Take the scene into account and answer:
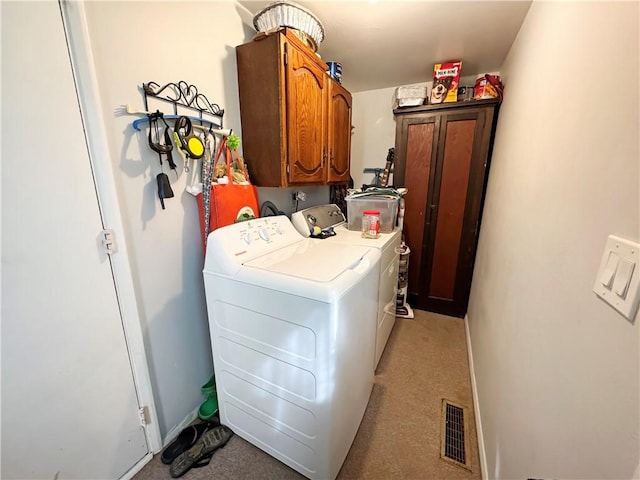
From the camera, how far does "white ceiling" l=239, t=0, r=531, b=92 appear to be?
1492 millimetres

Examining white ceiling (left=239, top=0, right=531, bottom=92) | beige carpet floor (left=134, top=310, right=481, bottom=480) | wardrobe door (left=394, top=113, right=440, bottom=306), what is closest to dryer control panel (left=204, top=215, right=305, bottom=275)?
beige carpet floor (left=134, top=310, right=481, bottom=480)

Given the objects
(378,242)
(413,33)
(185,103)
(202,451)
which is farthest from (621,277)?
(413,33)

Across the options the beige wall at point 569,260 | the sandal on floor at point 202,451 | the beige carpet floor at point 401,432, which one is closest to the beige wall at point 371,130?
the beige wall at point 569,260

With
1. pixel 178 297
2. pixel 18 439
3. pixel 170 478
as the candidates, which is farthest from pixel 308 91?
pixel 170 478

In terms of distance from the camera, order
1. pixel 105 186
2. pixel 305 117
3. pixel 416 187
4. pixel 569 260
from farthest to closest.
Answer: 1. pixel 416 187
2. pixel 305 117
3. pixel 105 186
4. pixel 569 260

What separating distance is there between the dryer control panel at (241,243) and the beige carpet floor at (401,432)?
1007 mm

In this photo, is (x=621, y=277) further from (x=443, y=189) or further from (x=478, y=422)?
(x=443, y=189)

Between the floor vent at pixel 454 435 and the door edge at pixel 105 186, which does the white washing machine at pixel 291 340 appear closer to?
the door edge at pixel 105 186

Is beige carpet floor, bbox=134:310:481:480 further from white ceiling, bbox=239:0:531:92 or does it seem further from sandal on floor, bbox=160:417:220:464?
white ceiling, bbox=239:0:531:92

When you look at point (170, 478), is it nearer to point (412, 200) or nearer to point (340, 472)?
point (340, 472)

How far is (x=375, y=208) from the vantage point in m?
2.04

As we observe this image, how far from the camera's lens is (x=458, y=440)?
1.40 metres

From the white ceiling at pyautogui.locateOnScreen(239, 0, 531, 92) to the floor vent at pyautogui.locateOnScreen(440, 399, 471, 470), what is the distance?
96.4 inches

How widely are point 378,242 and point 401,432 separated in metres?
1.12
